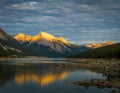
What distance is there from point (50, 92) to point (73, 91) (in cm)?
533

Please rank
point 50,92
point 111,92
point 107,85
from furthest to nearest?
1. point 107,85
2. point 50,92
3. point 111,92

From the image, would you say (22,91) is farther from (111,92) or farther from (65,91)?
(111,92)

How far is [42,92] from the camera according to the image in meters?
59.2

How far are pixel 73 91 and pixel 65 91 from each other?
1862 millimetres

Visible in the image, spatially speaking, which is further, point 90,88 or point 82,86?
point 82,86

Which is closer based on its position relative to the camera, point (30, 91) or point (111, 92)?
point (111, 92)

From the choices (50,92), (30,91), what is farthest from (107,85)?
(30,91)

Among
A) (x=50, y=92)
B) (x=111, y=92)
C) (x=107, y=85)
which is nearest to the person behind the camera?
(x=111, y=92)

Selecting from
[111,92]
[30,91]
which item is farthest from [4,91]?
[111,92]

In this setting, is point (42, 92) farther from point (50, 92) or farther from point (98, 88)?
point (98, 88)

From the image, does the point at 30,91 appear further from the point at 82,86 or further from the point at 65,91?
the point at 82,86

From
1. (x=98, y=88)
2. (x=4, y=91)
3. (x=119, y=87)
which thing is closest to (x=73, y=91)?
(x=98, y=88)

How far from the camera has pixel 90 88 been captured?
62031mm

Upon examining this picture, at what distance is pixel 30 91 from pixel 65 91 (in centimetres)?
819
